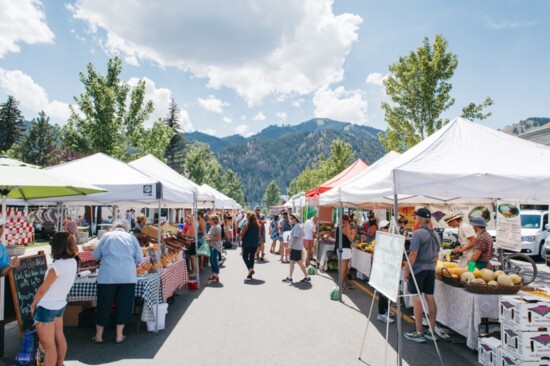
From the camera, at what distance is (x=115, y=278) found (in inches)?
209

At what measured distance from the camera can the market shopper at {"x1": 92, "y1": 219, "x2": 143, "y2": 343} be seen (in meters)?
5.32

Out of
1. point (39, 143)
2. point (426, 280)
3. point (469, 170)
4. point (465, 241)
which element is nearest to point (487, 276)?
point (426, 280)

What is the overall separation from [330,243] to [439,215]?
21.4 feet

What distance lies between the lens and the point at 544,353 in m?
4.14

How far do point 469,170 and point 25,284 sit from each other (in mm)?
6849

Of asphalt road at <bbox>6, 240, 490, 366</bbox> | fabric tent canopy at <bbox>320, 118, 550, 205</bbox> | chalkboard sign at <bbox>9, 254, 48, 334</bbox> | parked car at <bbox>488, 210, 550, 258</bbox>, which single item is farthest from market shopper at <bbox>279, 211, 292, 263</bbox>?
chalkboard sign at <bbox>9, 254, 48, 334</bbox>

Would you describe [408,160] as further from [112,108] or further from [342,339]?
[112,108]

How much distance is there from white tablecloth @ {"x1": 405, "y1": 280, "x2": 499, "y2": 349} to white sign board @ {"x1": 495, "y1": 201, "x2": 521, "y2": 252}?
4.70 metres

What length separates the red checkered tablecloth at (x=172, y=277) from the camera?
686 centimetres

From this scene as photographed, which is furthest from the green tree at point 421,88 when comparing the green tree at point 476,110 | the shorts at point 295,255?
the shorts at point 295,255

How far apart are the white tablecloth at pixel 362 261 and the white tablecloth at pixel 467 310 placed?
389 cm

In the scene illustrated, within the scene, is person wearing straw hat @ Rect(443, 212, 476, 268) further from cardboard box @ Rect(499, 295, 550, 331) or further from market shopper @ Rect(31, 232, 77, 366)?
market shopper @ Rect(31, 232, 77, 366)

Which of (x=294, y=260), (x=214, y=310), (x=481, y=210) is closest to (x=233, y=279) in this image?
(x=294, y=260)

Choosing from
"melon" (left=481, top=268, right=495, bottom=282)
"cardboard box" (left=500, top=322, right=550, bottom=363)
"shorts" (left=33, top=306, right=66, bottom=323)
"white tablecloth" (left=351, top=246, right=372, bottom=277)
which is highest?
"melon" (left=481, top=268, right=495, bottom=282)
